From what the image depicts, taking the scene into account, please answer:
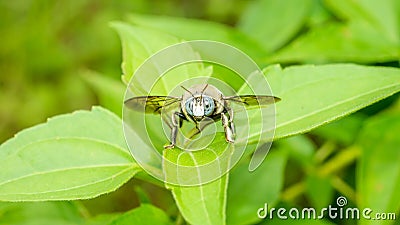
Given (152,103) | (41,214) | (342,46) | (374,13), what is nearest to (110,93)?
(41,214)

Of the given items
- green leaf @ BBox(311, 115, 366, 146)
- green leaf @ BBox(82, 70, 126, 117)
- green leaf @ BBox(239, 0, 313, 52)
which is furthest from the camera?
green leaf @ BBox(239, 0, 313, 52)

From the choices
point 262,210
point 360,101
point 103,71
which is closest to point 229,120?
point 360,101

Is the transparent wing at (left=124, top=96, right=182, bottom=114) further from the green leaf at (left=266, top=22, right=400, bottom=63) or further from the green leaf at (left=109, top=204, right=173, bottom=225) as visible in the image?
the green leaf at (left=266, top=22, right=400, bottom=63)

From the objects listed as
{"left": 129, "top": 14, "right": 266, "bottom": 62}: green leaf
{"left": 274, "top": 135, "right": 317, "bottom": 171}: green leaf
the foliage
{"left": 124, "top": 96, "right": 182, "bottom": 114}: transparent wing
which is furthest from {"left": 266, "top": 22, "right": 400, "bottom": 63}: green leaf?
{"left": 124, "top": 96, "right": 182, "bottom": 114}: transparent wing

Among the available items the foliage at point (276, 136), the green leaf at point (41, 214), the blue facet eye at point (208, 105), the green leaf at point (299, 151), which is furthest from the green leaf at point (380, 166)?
the green leaf at point (41, 214)

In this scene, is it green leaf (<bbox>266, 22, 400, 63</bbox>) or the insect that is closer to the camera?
the insect

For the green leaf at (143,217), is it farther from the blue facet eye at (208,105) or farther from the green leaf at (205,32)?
the green leaf at (205,32)

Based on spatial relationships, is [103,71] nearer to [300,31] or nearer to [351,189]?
[300,31]
